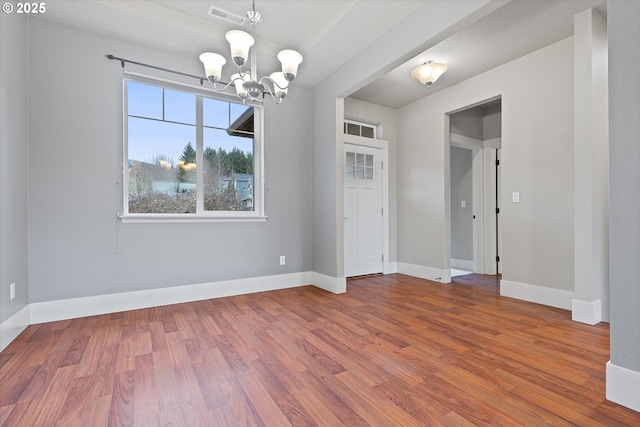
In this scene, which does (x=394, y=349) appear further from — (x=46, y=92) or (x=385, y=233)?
(x=46, y=92)

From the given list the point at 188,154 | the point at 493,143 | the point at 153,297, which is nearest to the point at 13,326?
the point at 153,297

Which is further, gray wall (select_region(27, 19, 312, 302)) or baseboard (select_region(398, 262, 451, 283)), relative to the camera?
baseboard (select_region(398, 262, 451, 283))

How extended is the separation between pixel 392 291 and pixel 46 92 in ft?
13.6

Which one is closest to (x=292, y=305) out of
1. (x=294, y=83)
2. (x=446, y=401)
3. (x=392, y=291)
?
(x=392, y=291)

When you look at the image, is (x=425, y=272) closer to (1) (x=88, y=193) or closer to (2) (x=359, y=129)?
(2) (x=359, y=129)

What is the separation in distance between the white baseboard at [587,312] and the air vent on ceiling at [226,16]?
13.2 ft

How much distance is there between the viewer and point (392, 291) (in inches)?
151

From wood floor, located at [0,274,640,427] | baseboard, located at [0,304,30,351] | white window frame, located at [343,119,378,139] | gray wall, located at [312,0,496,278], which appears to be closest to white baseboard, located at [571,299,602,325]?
wood floor, located at [0,274,640,427]

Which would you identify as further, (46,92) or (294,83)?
(294,83)

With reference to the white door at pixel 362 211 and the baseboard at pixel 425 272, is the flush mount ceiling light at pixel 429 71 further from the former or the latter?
the baseboard at pixel 425 272

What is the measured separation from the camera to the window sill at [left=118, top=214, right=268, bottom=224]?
3.05 m

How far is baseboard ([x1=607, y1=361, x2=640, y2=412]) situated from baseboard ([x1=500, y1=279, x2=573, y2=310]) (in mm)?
1803

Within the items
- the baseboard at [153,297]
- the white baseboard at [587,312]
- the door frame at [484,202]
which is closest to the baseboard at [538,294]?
the white baseboard at [587,312]

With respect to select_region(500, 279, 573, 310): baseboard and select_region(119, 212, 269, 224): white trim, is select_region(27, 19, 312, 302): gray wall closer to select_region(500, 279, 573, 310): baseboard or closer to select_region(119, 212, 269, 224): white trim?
select_region(119, 212, 269, 224): white trim
